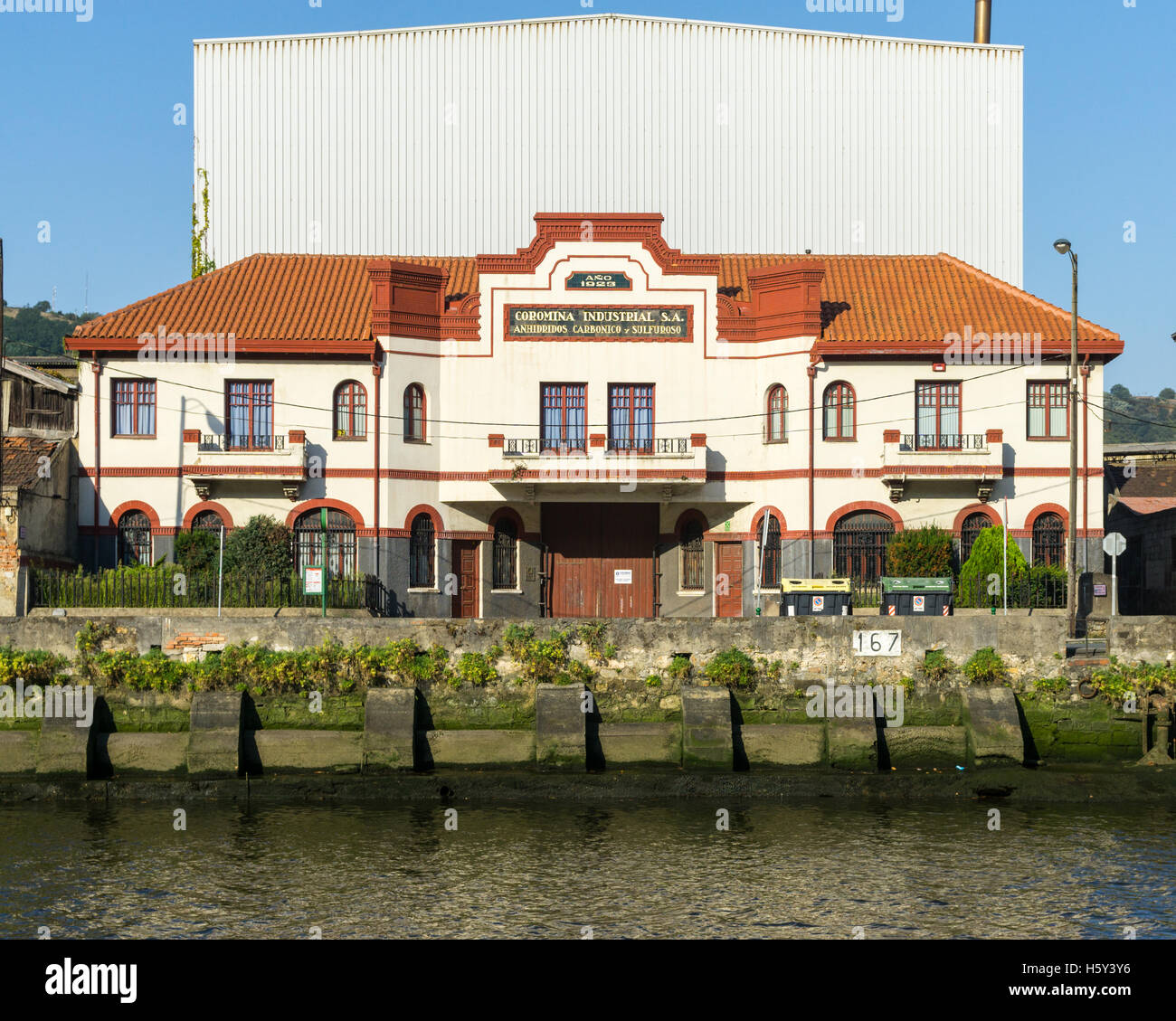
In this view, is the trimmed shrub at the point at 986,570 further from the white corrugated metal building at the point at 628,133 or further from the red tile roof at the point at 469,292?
the white corrugated metal building at the point at 628,133

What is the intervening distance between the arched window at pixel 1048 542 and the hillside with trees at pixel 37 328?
228 feet

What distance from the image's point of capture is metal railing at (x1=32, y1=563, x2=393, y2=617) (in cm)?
2977

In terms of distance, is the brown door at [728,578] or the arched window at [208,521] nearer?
the arched window at [208,521]

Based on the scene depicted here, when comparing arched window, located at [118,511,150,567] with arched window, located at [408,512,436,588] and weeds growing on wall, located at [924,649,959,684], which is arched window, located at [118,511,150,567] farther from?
weeds growing on wall, located at [924,649,959,684]

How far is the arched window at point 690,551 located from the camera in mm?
37250

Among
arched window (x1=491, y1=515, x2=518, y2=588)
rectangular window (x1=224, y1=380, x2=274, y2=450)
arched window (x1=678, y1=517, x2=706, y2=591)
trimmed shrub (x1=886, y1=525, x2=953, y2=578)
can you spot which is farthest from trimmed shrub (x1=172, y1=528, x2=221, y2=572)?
trimmed shrub (x1=886, y1=525, x2=953, y2=578)

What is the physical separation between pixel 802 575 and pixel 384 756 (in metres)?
14.8

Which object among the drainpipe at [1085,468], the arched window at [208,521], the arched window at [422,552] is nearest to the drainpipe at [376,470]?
the arched window at [422,552]

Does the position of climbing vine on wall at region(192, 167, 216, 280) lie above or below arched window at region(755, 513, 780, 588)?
above

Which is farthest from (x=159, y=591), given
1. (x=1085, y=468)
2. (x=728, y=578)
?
(x=1085, y=468)

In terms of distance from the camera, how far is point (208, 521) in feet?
117

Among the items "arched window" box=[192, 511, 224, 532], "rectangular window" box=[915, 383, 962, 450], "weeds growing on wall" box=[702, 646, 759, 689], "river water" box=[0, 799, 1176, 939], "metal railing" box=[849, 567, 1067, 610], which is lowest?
"river water" box=[0, 799, 1176, 939]

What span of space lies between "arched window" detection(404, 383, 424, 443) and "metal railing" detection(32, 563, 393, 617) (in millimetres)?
6250
